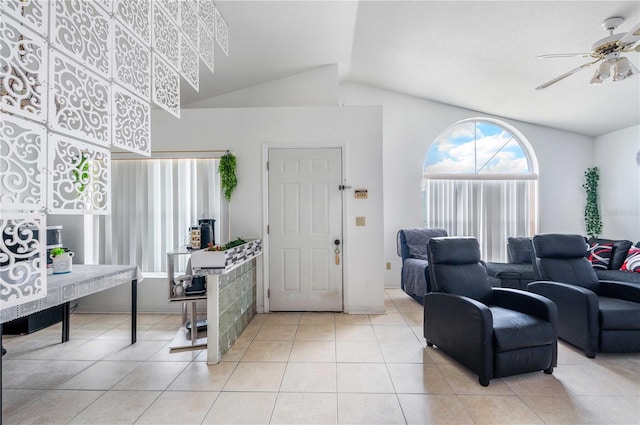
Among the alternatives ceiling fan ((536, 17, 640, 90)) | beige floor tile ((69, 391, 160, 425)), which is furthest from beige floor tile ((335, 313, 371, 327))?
ceiling fan ((536, 17, 640, 90))

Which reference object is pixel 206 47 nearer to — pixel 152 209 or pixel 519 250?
pixel 152 209

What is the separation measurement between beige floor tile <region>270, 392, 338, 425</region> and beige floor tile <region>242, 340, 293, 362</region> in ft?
1.87

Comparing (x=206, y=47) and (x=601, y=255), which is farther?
(x=601, y=255)

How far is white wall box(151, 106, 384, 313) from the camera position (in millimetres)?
4027

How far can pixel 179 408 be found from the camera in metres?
2.12

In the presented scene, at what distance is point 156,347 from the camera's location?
3.09 meters

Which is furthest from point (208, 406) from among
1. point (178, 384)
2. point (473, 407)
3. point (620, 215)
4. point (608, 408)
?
point (620, 215)

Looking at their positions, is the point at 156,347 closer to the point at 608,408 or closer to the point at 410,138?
the point at 608,408

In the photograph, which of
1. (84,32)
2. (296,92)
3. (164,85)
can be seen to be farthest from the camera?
(296,92)

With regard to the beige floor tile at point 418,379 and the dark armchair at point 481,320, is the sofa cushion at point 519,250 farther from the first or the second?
the beige floor tile at point 418,379

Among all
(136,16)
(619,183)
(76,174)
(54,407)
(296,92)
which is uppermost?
(296,92)

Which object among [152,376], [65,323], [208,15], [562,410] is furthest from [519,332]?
[65,323]

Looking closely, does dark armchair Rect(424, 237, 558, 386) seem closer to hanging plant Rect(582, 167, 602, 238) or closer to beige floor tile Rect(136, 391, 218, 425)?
beige floor tile Rect(136, 391, 218, 425)

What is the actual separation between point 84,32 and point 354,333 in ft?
10.9
